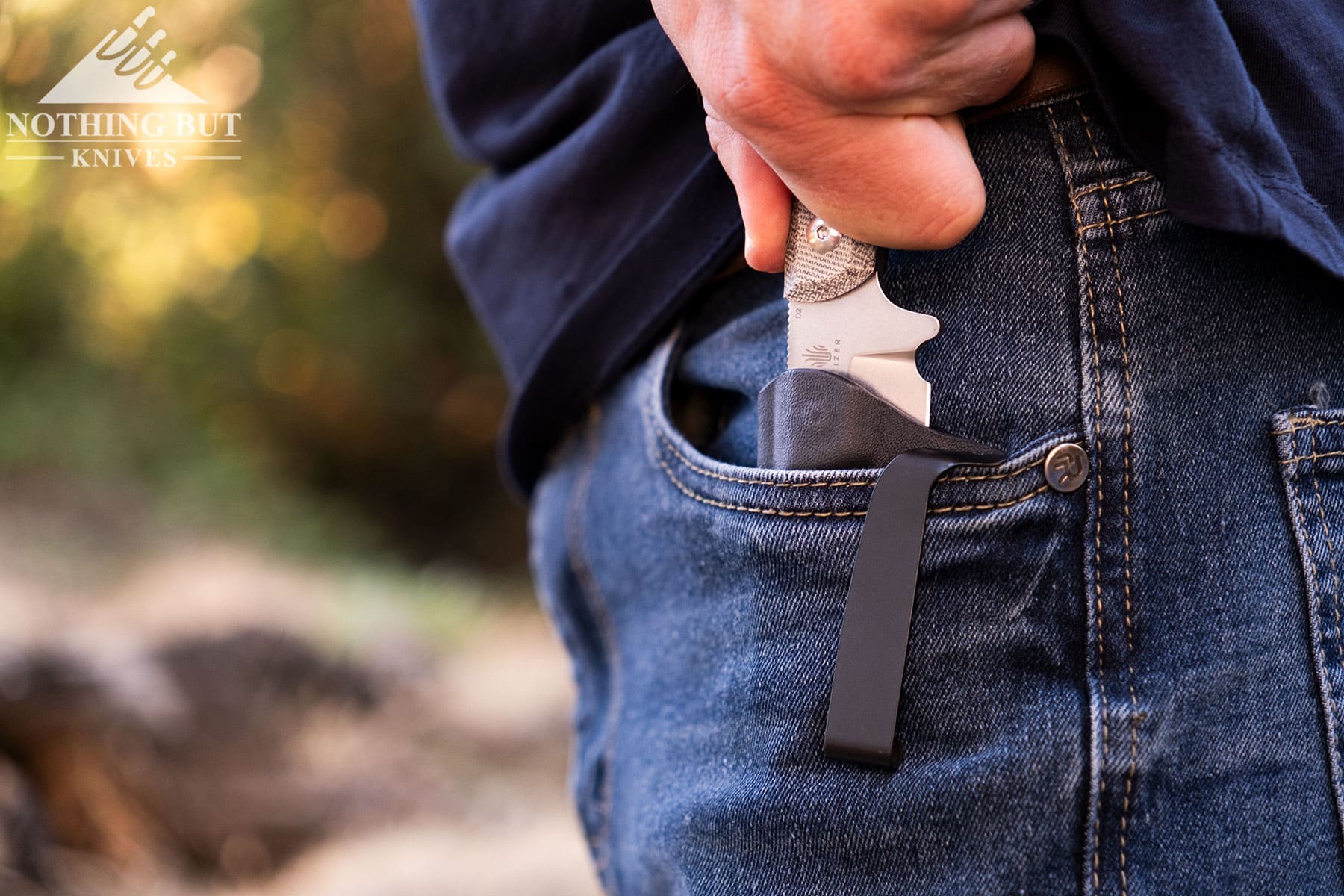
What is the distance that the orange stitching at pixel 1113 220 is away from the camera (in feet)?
2.23

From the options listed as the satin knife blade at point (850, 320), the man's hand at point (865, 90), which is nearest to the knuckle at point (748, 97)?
the man's hand at point (865, 90)

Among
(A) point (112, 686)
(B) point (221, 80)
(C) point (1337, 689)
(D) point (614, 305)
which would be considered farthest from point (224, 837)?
(B) point (221, 80)

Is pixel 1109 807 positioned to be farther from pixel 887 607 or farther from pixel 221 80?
pixel 221 80

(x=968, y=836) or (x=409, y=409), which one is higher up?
(x=968, y=836)

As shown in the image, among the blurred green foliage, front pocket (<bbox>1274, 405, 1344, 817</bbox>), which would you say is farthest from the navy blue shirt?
the blurred green foliage

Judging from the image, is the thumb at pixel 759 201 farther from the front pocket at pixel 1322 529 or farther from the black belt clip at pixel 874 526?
the front pocket at pixel 1322 529

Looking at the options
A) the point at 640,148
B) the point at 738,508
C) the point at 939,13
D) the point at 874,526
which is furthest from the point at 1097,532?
the point at 640,148

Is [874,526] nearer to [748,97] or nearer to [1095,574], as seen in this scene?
[1095,574]

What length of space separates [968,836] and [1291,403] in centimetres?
39

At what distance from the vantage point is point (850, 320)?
0.71m

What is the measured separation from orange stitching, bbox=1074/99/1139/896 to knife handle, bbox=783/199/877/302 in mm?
167

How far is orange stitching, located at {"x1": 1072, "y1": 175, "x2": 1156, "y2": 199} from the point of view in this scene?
0.68 metres

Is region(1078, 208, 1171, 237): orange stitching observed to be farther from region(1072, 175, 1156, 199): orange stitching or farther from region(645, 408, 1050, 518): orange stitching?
region(645, 408, 1050, 518): orange stitching

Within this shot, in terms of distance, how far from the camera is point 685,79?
87cm
